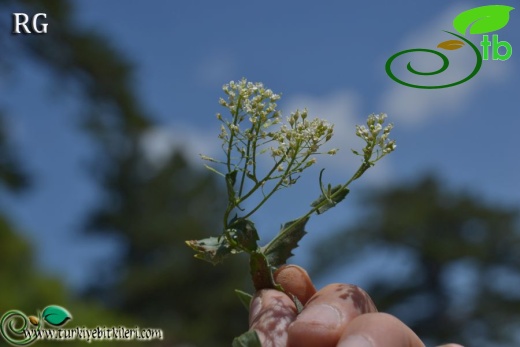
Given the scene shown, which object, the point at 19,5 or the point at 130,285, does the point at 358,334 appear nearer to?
the point at 19,5

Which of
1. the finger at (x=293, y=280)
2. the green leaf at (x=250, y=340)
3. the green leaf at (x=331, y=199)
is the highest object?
the green leaf at (x=331, y=199)

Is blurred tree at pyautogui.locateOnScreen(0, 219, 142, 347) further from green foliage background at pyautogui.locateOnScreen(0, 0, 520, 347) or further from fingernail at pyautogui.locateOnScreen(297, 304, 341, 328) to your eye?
fingernail at pyautogui.locateOnScreen(297, 304, 341, 328)

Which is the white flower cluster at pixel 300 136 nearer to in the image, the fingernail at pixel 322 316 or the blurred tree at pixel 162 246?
the fingernail at pixel 322 316

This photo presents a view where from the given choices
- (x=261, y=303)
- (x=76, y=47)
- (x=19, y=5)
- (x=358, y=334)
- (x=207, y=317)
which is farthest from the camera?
(x=207, y=317)

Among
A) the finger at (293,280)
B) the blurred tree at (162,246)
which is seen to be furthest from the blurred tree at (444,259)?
the finger at (293,280)

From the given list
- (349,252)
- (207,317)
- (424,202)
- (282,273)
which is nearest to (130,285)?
(207,317)

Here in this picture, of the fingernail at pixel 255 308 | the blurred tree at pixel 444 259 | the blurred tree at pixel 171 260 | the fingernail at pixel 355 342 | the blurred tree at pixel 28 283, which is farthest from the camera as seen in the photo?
the blurred tree at pixel 171 260

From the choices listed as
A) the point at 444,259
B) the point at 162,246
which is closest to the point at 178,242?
the point at 162,246
